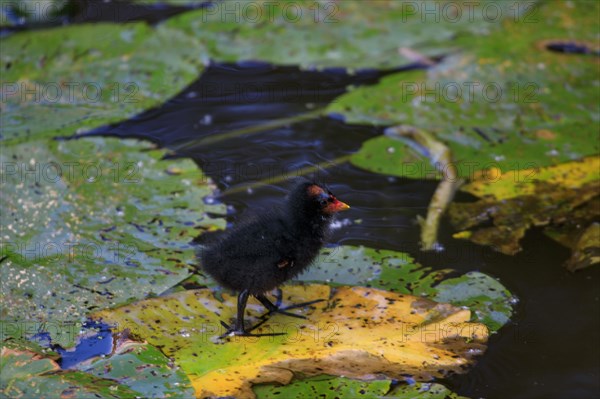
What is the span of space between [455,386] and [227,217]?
191 centimetres

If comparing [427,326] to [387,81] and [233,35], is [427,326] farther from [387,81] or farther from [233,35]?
[233,35]

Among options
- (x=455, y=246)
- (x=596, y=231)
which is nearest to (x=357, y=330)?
(x=455, y=246)

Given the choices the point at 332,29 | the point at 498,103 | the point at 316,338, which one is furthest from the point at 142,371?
the point at 332,29

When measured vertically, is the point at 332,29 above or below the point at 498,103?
above

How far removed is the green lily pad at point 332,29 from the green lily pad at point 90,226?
1845 mm

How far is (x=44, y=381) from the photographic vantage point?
135 inches

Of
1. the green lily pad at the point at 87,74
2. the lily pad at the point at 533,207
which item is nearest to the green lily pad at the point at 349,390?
the lily pad at the point at 533,207

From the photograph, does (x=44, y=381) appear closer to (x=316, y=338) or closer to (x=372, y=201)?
(x=316, y=338)

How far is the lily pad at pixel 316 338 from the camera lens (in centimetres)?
369

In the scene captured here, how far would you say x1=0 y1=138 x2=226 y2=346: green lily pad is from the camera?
4.20 m

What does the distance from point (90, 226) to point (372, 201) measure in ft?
5.74

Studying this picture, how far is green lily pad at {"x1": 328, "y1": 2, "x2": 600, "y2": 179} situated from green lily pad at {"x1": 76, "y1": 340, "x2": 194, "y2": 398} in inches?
96.2

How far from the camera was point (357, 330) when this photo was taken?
12.8 feet

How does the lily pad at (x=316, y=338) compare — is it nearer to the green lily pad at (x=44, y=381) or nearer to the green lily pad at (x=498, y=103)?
the green lily pad at (x=44, y=381)
